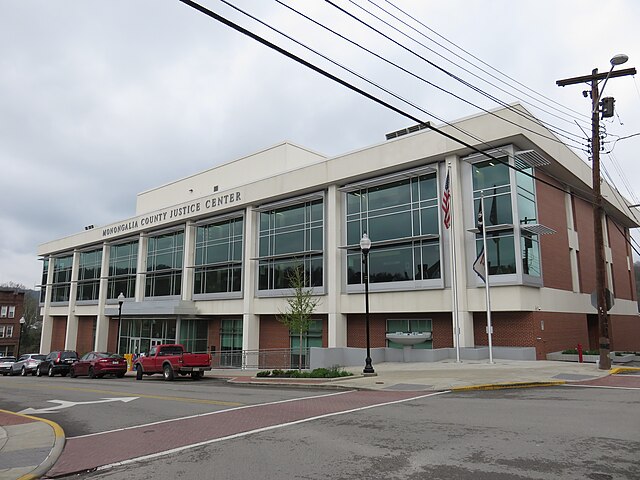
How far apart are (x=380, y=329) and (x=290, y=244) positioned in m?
9.33

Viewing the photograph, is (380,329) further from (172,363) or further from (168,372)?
(168,372)

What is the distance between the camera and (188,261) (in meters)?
43.1

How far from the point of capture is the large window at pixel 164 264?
44562 millimetres

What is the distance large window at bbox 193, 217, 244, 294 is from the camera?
1545 inches

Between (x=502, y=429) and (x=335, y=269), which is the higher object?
(x=335, y=269)

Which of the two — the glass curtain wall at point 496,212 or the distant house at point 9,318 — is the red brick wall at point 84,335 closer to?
the distant house at point 9,318

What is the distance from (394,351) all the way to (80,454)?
20.8 m

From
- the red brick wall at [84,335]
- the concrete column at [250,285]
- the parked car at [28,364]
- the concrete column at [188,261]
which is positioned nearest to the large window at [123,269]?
the red brick wall at [84,335]

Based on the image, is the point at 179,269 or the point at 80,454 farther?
the point at 179,269

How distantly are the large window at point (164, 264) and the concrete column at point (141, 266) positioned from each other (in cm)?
37

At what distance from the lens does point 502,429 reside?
872 cm

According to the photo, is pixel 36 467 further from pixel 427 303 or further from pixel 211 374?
pixel 427 303

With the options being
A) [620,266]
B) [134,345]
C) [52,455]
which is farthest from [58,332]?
[620,266]

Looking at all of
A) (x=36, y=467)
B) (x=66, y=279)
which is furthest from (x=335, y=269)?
(x=66, y=279)
